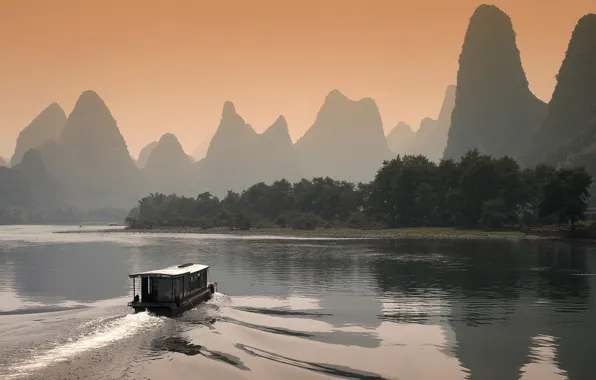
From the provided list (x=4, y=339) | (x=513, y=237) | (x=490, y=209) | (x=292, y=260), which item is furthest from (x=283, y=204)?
(x=4, y=339)

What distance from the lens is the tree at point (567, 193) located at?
88.3 m

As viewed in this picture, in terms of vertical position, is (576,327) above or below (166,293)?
below

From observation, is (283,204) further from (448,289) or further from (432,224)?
(448,289)

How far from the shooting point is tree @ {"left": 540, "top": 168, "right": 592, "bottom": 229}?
A: 88312 millimetres

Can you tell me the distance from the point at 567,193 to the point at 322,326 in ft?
247

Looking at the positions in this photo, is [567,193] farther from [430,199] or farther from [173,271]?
[173,271]

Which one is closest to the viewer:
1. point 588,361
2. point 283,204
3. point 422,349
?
point 588,361

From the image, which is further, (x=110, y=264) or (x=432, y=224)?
(x=432, y=224)

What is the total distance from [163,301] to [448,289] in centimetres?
2001

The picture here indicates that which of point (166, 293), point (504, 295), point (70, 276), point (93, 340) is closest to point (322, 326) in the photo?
point (166, 293)

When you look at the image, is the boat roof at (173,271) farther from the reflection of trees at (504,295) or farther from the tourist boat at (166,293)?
the reflection of trees at (504,295)

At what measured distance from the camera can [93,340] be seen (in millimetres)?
23766

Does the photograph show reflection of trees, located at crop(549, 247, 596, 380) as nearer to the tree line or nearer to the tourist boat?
the tourist boat

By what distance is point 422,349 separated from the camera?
22.6 metres
